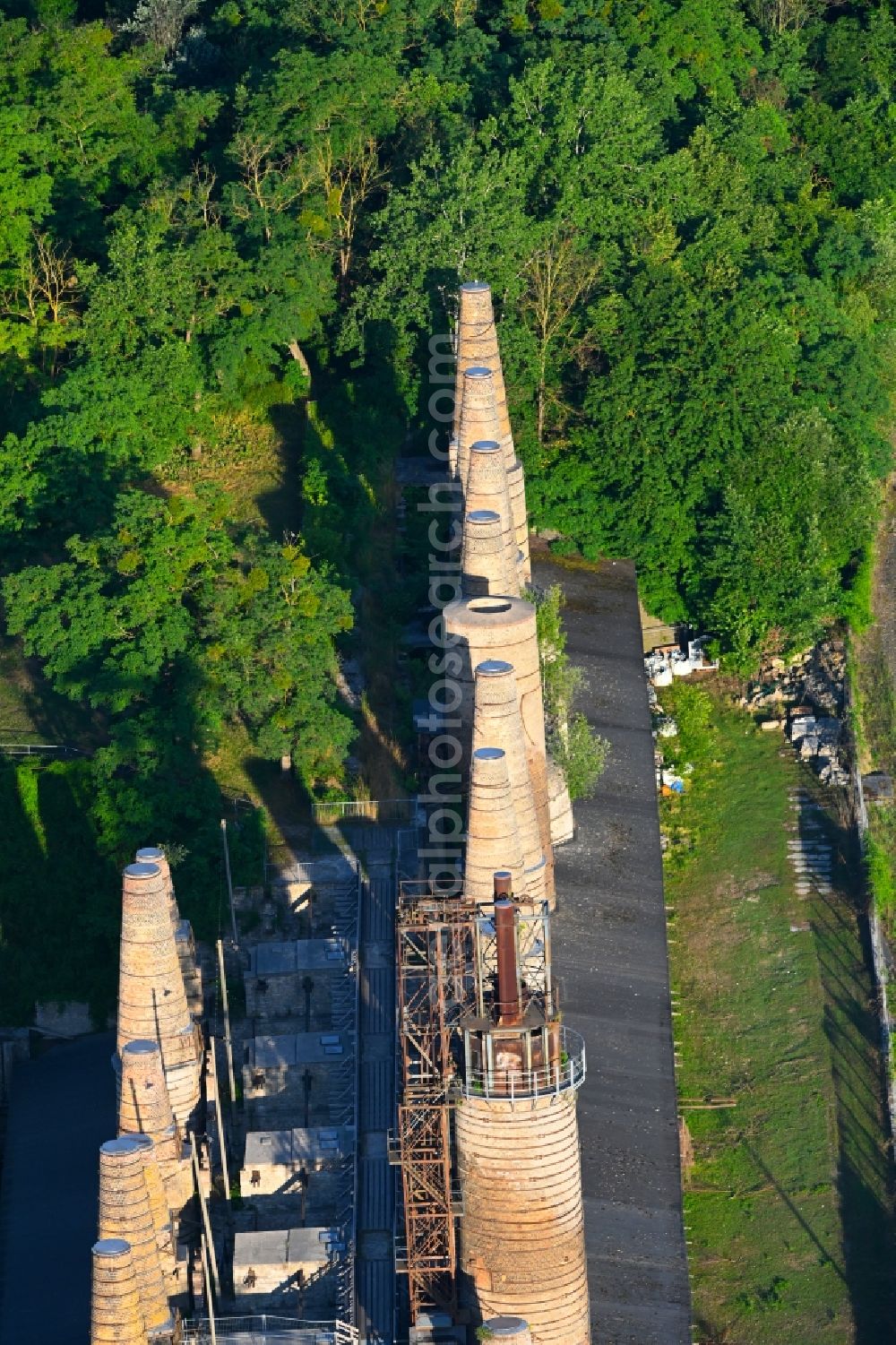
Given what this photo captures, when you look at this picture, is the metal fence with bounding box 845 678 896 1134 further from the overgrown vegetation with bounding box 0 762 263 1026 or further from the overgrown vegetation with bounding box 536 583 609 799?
the overgrown vegetation with bounding box 0 762 263 1026

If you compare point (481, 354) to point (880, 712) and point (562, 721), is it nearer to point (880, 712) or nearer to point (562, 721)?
point (562, 721)

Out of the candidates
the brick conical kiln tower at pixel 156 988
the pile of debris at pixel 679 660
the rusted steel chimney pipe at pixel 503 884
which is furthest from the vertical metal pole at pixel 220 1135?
the pile of debris at pixel 679 660

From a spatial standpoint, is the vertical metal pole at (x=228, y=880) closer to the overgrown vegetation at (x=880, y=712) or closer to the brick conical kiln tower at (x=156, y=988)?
the brick conical kiln tower at (x=156, y=988)

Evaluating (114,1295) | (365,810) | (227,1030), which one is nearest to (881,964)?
(365,810)

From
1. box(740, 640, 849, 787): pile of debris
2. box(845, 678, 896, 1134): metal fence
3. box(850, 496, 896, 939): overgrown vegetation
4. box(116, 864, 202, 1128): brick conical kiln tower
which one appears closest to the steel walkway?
box(116, 864, 202, 1128): brick conical kiln tower

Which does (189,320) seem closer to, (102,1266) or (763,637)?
(763,637)
